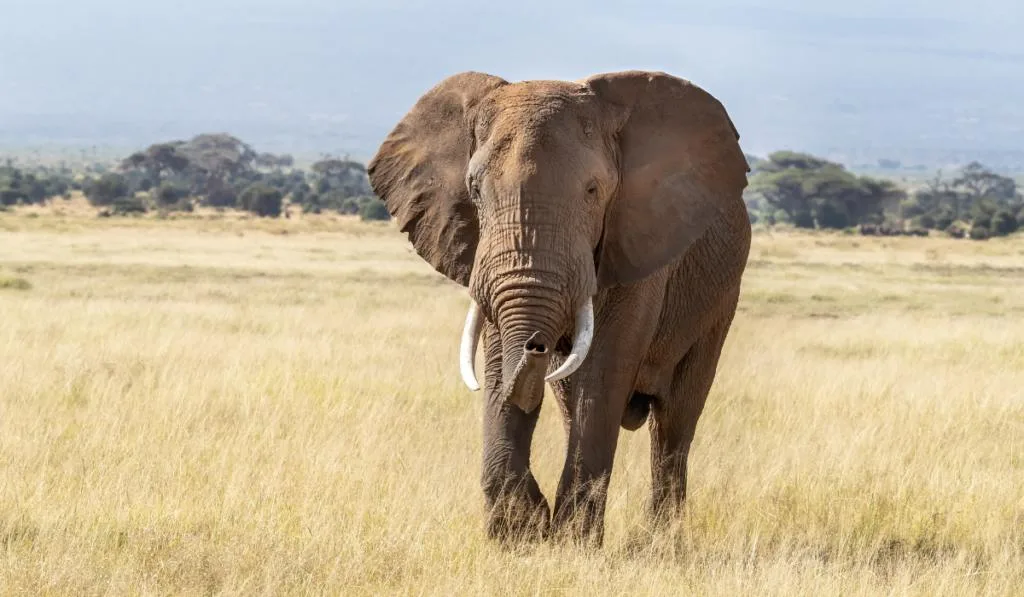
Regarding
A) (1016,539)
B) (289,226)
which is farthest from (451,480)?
(289,226)

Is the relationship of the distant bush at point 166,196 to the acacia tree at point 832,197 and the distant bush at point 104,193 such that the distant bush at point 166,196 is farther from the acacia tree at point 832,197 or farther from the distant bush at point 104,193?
the acacia tree at point 832,197

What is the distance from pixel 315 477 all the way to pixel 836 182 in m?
74.2

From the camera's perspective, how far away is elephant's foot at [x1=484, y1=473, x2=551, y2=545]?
20.5ft

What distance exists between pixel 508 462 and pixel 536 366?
78cm

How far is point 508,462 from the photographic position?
6.23 m

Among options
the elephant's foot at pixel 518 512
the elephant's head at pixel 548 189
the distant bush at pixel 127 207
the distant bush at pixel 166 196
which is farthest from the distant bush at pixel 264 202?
the elephant's foot at pixel 518 512

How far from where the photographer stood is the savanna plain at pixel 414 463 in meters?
6.05

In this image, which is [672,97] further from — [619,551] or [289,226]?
[289,226]

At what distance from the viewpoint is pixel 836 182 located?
79.5 meters

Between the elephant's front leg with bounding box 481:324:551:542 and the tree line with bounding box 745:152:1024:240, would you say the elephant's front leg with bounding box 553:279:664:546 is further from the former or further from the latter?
the tree line with bounding box 745:152:1024:240

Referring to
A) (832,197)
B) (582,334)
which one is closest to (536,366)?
(582,334)

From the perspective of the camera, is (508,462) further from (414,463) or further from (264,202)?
(264,202)

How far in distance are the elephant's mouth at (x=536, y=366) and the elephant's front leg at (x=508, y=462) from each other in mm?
321

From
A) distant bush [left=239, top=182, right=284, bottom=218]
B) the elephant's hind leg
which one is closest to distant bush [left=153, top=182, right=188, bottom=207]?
distant bush [left=239, top=182, right=284, bottom=218]
